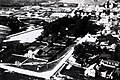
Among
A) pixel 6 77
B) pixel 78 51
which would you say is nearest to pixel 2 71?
pixel 6 77

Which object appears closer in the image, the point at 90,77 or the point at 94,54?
the point at 90,77

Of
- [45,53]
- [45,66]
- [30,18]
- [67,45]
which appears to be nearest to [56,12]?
[30,18]

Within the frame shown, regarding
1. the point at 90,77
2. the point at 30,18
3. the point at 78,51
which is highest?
the point at 30,18

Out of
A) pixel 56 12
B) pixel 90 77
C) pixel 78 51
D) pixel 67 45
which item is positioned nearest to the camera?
pixel 90 77

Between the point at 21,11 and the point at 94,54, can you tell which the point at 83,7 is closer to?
the point at 21,11

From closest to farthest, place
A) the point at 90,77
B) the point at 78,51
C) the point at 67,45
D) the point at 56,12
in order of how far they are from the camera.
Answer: the point at 90,77, the point at 78,51, the point at 67,45, the point at 56,12

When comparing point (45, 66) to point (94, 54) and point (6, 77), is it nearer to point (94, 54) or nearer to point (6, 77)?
point (6, 77)

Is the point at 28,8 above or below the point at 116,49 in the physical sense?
above
